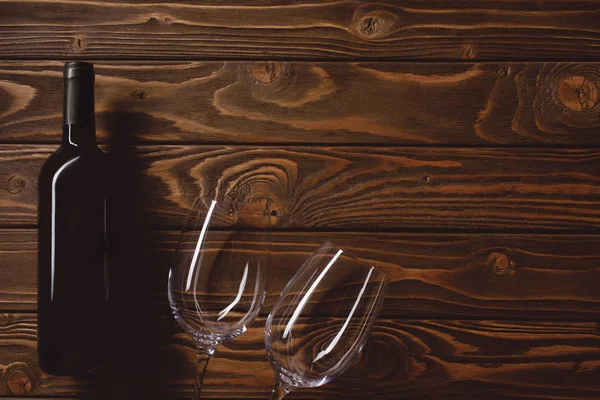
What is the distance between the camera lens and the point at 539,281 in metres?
0.82

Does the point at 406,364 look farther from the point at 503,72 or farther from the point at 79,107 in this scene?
the point at 79,107

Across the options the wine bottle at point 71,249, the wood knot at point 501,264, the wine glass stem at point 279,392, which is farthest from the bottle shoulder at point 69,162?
the wood knot at point 501,264

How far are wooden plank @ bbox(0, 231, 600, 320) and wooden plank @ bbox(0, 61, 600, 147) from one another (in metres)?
0.15

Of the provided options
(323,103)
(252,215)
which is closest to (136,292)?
(252,215)

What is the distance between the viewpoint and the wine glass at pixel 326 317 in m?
0.61

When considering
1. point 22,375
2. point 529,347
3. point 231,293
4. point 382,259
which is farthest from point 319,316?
point 22,375

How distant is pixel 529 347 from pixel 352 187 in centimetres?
37

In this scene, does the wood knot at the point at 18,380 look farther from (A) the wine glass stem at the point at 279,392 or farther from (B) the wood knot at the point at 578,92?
(B) the wood knot at the point at 578,92

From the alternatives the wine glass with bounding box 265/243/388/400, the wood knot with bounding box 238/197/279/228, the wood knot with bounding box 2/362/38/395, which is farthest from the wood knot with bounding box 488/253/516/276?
the wood knot with bounding box 2/362/38/395

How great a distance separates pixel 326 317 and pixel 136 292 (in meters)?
0.35

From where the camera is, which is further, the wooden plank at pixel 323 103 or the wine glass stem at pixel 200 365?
the wooden plank at pixel 323 103

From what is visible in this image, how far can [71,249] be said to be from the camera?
727mm

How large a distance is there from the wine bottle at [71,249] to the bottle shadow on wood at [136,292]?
3.1 inches

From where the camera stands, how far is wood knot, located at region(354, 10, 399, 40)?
0.83 metres
